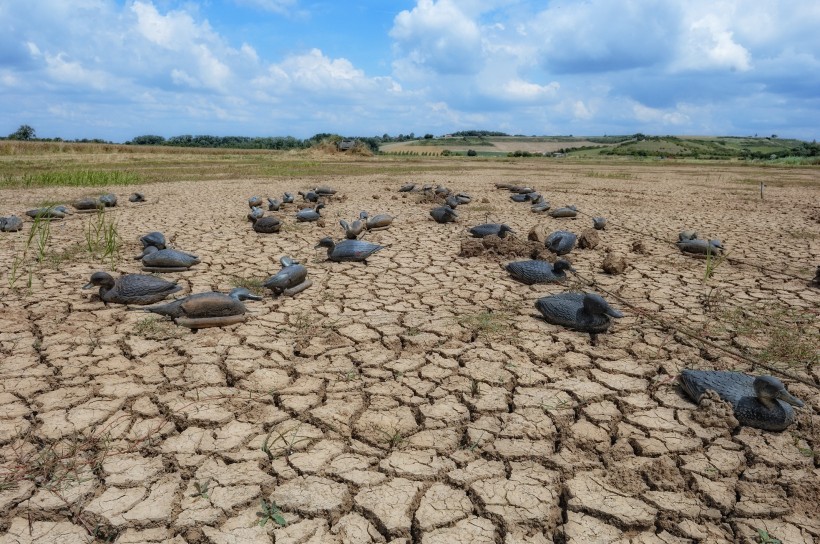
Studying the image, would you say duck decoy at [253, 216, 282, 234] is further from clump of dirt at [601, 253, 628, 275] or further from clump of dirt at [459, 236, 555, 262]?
clump of dirt at [601, 253, 628, 275]

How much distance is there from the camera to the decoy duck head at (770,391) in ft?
7.84

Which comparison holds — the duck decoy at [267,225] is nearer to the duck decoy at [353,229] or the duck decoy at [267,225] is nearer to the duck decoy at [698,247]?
the duck decoy at [353,229]

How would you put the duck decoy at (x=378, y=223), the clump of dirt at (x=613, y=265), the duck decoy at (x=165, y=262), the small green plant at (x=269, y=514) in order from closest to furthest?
1. the small green plant at (x=269, y=514)
2. the duck decoy at (x=165, y=262)
3. the clump of dirt at (x=613, y=265)
4. the duck decoy at (x=378, y=223)

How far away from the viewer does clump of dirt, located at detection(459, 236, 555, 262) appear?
220 inches

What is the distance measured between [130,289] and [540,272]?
11.1 feet

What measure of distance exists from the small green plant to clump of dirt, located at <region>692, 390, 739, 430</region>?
79.2 inches

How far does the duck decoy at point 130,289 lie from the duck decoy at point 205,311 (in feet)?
0.99

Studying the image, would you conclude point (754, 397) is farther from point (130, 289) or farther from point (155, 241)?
point (155, 241)

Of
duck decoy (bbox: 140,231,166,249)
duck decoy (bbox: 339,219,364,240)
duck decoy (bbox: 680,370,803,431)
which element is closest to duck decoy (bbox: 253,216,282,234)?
duck decoy (bbox: 339,219,364,240)

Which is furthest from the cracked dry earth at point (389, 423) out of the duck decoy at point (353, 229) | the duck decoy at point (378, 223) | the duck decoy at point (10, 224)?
the duck decoy at point (10, 224)

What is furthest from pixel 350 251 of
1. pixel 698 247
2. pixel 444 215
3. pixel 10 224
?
pixel 10 224

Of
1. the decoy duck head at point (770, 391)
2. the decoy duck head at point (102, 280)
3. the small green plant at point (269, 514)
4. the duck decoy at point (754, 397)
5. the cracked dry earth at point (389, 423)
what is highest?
the decoy duck head at point (102, 280)

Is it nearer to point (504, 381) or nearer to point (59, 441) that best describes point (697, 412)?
point (504, 381)

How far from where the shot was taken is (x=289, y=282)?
4262mm
